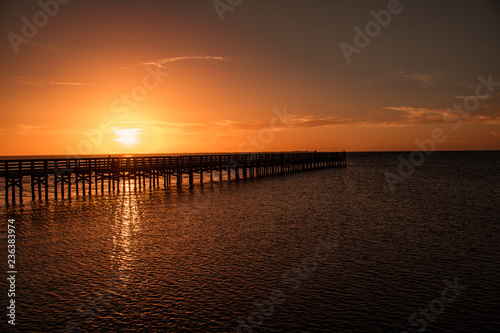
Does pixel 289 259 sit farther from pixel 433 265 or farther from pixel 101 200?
pixel 101 200

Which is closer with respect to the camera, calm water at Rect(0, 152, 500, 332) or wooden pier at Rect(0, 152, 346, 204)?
calm water at Rect(0, 152, 500, 332)

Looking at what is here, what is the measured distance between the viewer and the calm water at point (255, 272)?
352 inches

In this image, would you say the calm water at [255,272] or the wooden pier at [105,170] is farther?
the wooden pier at [105,170]

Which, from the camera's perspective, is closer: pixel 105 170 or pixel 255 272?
pixel 255 272

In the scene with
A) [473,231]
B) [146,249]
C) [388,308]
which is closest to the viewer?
[388,308]

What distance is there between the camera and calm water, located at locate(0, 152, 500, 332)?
8930 mm

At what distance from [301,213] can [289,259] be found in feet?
34.5

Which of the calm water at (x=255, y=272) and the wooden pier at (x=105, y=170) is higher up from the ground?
the wooden pier at (x=105, y=170)

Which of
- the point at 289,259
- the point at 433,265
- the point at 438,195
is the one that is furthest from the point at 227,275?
the point at 438,195

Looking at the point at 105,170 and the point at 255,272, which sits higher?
the point at 105,170

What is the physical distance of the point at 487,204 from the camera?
2848 cm

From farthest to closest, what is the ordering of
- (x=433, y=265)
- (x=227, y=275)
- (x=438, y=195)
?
(x=438, y=195) → (x=433, y=265) → (x=227, y=275)

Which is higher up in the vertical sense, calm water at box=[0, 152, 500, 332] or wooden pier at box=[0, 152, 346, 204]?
wooden pier at box=[0, 152, 346, 204]

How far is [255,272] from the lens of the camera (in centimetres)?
1223
